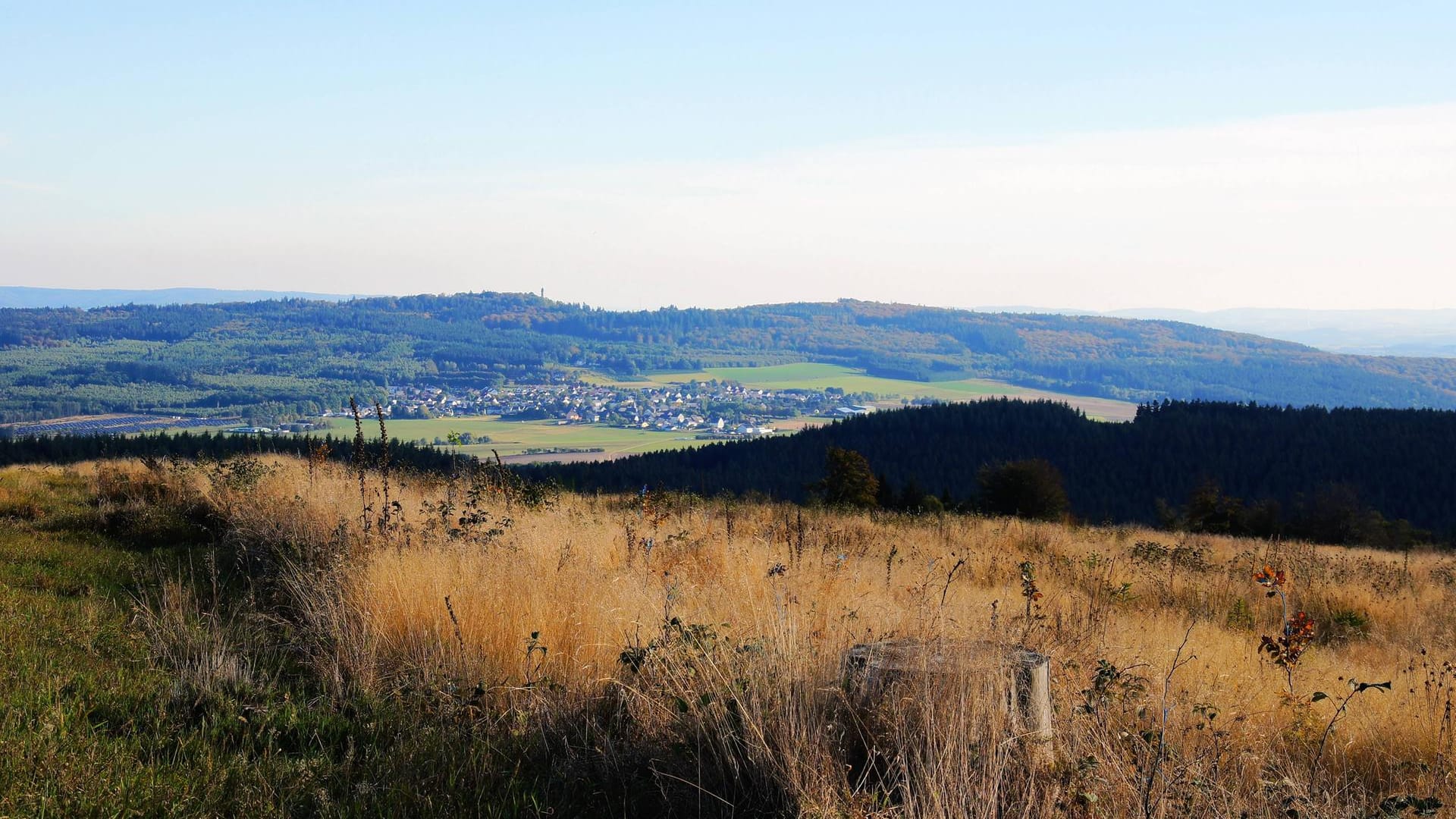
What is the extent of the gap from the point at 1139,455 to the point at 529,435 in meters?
66.2

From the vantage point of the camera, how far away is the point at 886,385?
18325 cm

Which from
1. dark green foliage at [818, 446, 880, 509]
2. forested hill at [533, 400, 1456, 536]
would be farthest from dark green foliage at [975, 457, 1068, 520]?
forested hill at [533, 400, 1456, 536]

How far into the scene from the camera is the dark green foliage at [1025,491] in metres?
40.9

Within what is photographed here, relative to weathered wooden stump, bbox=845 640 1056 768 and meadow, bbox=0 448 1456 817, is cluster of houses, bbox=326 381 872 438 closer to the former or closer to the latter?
meadow, bbox=0 448 1456 817

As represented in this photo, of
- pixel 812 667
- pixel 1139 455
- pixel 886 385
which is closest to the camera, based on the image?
pixel 812 667

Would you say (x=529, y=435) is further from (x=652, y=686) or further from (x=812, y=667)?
(x=812, y=667)

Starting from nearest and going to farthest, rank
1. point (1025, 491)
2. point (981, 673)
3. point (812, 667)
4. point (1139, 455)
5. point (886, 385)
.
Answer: point (981, 673) → point (812, 667) → point (1025, 491) → point (1139, 455) → point (886, 385)

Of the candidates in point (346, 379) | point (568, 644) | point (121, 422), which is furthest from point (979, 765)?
point (346, 379)

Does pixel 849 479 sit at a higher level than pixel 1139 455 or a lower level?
higher

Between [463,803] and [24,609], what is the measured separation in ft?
14.9

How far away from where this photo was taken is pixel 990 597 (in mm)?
8641

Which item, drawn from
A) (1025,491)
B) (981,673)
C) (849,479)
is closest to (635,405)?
(1025,491)

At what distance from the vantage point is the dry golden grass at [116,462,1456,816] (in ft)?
11.9

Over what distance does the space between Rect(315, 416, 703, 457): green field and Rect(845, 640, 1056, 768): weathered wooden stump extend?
81796 millimetres
